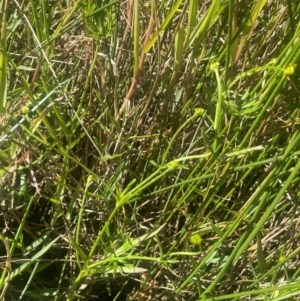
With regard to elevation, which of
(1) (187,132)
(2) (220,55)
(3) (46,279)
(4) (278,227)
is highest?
(2) (220,55)

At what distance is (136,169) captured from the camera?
77cm

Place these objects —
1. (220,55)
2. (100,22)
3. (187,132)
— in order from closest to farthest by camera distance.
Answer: (100,22) < (220,55) < (187,132)

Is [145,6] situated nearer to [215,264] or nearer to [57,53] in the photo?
[57,53]

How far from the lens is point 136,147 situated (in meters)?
0.79

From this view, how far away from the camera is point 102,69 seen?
0.69 m

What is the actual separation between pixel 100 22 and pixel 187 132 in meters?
0.26

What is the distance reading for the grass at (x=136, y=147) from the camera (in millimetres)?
643

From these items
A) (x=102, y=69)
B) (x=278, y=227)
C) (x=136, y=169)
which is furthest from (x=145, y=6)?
(x=278, y=227)

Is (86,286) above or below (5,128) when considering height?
below

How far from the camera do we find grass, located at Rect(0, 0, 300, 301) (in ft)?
2.11

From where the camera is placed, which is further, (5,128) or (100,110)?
(100,110)

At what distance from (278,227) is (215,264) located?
117 mm

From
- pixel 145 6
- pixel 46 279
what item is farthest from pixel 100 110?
pixel 46 279

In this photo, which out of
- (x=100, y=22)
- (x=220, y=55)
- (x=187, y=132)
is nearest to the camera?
(x=100, y=22)
